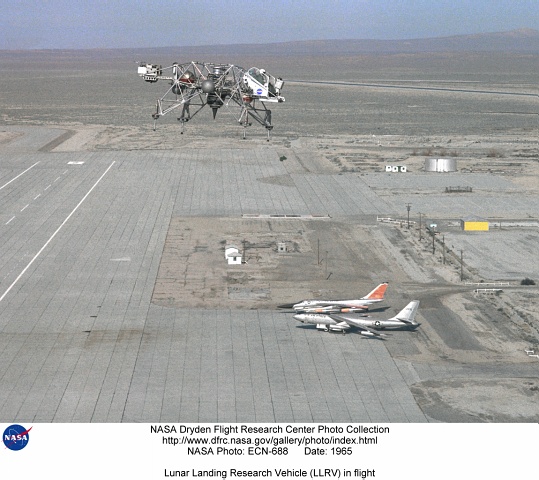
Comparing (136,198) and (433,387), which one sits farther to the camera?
(136,198)

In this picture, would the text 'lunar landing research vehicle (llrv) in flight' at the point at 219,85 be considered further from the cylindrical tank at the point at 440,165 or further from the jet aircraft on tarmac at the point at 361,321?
the cylindrical tank at the point at 440,165

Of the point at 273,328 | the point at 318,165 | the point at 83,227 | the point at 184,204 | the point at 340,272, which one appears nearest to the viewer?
the point at 273,328

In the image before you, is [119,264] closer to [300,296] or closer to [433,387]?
[300,296]

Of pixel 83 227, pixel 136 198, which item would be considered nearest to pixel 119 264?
pixel 83 227
